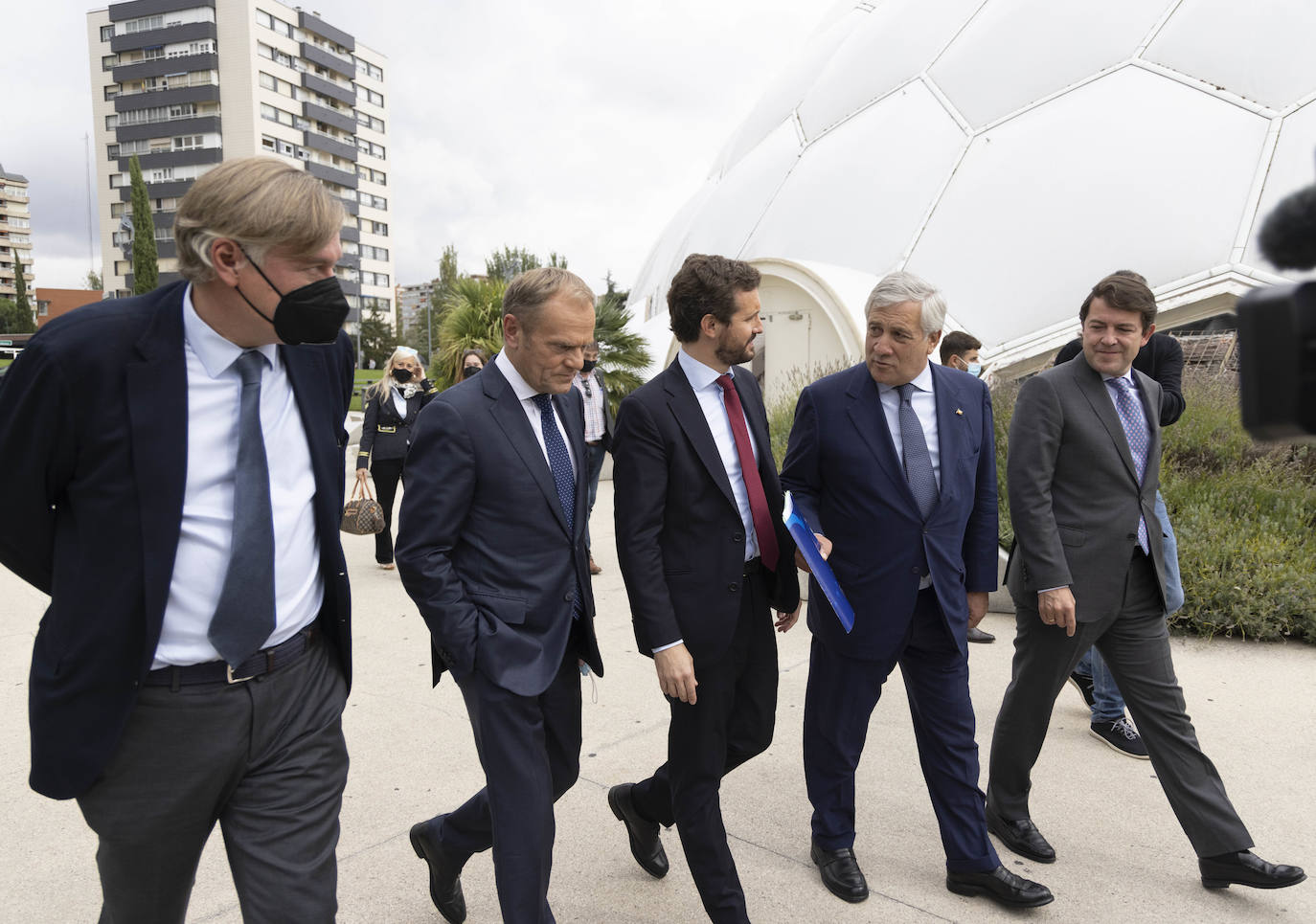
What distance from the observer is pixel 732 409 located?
115 inches

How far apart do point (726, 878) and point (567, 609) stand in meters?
0.96

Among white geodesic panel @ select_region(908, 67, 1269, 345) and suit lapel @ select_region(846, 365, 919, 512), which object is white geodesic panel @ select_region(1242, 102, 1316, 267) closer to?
white geodesic panel @ select_region(908, 67, 1269, 345)

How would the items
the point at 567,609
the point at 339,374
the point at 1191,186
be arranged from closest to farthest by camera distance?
the point at 339,374
the point at 567,609
the point at 1191,186

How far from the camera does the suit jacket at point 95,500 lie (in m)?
1.68

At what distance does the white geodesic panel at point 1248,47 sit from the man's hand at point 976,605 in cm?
992

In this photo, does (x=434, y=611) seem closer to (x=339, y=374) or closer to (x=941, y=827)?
(x=339, y=374)

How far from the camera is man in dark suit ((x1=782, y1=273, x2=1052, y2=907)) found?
2.98 m

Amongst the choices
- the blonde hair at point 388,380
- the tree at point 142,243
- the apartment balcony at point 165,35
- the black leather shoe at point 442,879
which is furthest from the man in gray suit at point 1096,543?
the apartment balcony at point 165,35

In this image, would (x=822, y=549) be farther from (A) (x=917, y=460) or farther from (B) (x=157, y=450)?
(B) (x=157, y=450)

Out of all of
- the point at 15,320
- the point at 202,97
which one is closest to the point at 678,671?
the point at 202,97

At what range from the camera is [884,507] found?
3021 mm

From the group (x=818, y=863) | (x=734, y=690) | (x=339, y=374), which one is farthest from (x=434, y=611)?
(x=818, y=863)

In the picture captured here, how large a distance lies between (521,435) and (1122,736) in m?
3.32

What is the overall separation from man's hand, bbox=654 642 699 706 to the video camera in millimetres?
1875
